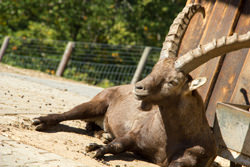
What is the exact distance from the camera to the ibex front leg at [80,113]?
546cm

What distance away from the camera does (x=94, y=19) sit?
752 inches

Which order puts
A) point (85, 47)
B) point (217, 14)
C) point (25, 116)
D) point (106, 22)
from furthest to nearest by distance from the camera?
point (106, 22) < point (85, 47) < point (217, 14) < point (25, 116)

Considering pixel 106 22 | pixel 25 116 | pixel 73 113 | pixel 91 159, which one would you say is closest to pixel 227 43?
pixel 91 159

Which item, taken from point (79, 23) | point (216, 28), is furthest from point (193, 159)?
point (79, 23)

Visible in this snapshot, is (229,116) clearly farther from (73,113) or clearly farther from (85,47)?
(85,47)

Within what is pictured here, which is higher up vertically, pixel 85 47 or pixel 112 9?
pixel 112 9

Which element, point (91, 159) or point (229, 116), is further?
point (229, 116)

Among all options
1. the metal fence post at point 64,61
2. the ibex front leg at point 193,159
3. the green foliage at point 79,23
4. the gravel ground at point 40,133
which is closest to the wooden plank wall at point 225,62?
the ibex front leg at point 193,159

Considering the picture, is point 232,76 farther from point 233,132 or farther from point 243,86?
point 233,132

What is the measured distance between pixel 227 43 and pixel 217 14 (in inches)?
87.8

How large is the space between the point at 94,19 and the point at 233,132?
1492 cm

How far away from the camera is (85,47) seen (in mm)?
17188

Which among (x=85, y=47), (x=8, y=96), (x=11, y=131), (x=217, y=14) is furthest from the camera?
(x=85, y=47)

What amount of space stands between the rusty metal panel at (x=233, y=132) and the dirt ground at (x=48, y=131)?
3.18 feet
